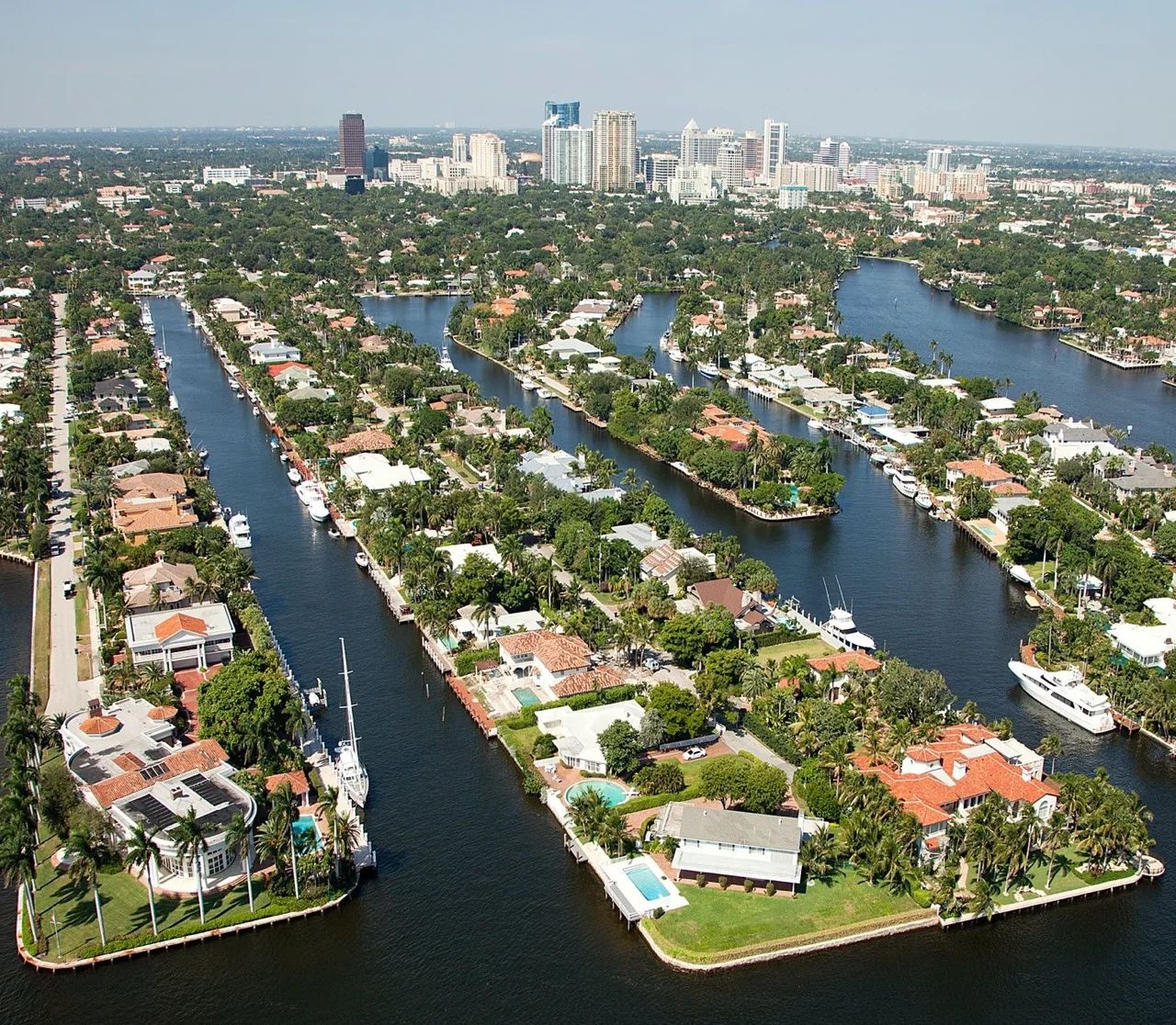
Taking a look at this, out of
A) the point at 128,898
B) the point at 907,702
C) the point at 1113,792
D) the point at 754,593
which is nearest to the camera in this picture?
the point at 128,898

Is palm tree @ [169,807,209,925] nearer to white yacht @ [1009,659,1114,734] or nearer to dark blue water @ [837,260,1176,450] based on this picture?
white yacht @ [1009,659,1114,734]

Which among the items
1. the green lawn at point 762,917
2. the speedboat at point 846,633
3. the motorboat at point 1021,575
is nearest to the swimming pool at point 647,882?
the green lawn at point 762,917

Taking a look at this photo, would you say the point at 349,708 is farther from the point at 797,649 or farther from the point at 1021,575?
the point at 1021,575

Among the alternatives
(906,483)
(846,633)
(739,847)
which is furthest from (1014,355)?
(739,847)

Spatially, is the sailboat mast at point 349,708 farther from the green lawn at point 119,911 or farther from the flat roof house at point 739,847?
the flat roof house at point 739,847

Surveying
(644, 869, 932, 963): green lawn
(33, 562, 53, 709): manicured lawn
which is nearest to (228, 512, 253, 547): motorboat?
(33, 562, 53, 709): manicured lawn

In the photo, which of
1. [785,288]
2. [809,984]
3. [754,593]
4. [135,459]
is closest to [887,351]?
[785,288]

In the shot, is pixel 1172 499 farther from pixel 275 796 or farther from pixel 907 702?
pixel 275 796
